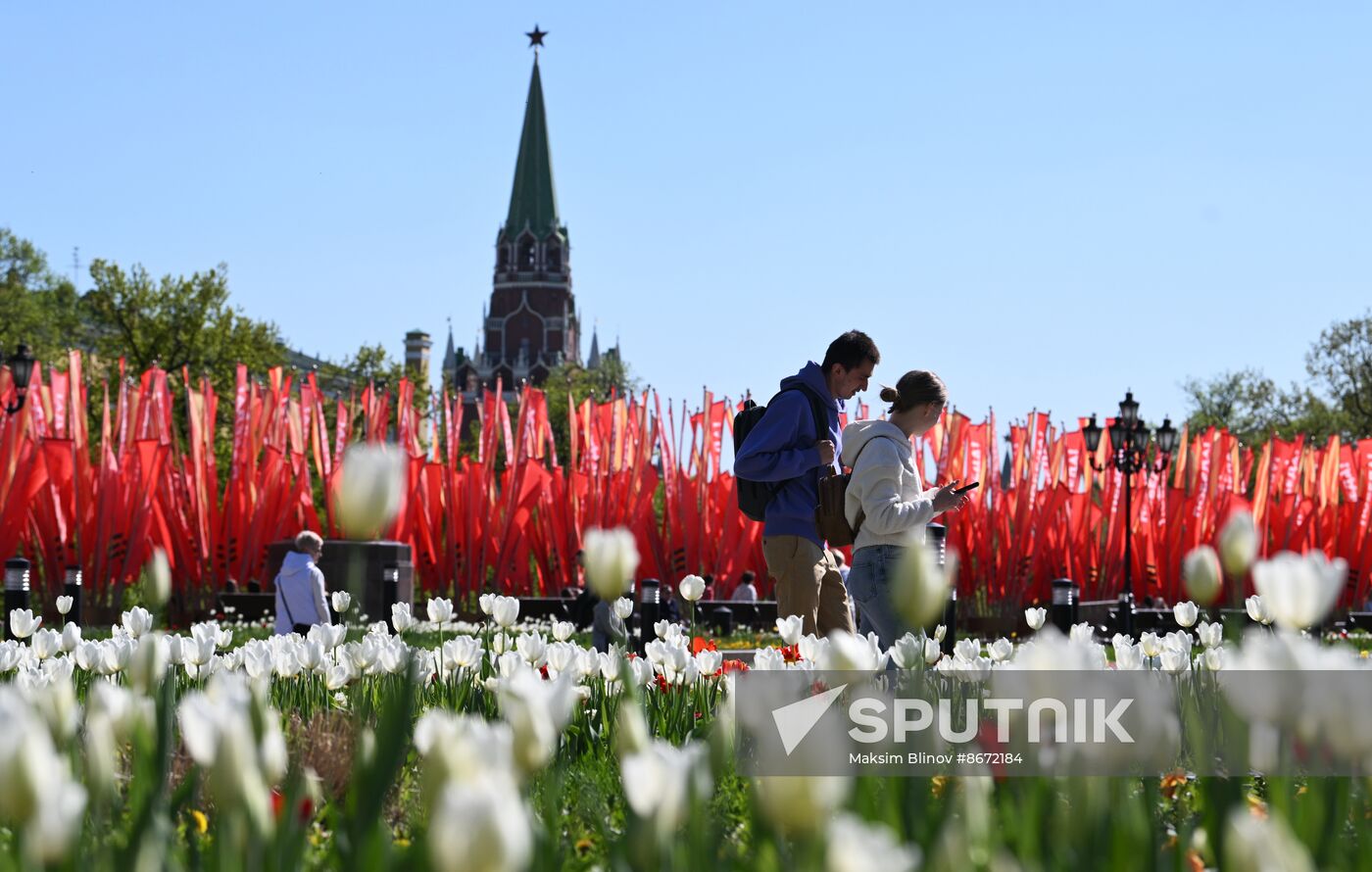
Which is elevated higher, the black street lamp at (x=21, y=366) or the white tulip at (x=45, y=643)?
the black street lamp at (x=21, y=366)

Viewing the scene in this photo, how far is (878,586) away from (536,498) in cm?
1718

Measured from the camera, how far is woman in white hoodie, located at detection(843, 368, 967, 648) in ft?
15.5

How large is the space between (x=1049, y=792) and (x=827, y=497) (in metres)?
3.08

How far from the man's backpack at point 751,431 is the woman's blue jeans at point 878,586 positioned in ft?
2.13

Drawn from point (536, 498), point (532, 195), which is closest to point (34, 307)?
point (536, 498)

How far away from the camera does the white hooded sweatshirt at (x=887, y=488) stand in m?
4.71

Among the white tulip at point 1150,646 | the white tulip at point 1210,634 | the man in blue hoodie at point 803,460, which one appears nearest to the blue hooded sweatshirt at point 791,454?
the man in blue hoodie at point 803,460

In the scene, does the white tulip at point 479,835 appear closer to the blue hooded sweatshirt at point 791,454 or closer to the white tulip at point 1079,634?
the white tulip at point 1079,634

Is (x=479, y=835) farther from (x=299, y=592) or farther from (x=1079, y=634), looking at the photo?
(x=299, y=592)

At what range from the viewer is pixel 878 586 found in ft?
16.1

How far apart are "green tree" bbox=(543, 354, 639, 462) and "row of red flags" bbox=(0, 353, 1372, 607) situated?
32.9m

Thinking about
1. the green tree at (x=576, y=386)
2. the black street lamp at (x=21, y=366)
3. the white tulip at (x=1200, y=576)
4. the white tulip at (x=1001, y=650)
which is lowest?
the white tulip at (x=1001, y=650)

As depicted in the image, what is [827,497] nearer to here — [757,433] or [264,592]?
[757,433]

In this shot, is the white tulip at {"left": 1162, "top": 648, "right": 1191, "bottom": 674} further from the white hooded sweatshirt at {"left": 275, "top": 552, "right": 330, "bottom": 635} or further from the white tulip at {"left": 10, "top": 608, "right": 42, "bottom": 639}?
the white hooded sweatshirt at {"left": 275, "top": 552, "right": 330, "bottom": 635}
